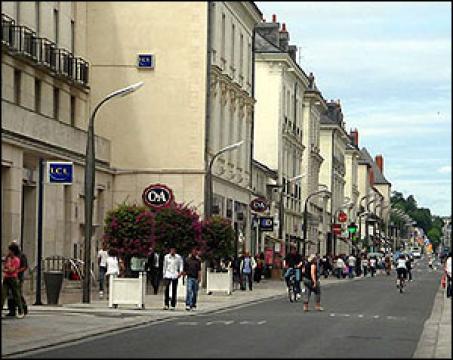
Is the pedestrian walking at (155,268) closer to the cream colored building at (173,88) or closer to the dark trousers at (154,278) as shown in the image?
the dark trousers at (154,278)

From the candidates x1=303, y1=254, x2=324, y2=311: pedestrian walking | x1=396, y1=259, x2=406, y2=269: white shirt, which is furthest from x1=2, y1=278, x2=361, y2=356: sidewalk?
x1=396, y1=259, x2=406, y2=269: white shirt

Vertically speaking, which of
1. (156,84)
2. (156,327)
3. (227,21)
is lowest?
(156,327)

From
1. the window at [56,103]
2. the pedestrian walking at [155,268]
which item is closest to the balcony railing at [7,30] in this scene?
the window at [56,103]

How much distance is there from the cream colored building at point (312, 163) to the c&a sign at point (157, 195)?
191ft

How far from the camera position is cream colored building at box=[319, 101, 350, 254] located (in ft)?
403

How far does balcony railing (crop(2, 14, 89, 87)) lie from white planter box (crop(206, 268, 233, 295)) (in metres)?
11.5

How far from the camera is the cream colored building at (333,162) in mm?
122875

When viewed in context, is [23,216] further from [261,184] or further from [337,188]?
[337,188]

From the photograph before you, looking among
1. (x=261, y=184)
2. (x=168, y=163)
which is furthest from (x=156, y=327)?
(x=261, y=184)

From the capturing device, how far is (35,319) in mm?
29000

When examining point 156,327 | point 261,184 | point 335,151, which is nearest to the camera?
point 156,327

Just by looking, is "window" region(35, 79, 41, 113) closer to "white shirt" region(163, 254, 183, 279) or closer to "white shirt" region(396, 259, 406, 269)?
"white shirt" region(163, 254, 183, 279)

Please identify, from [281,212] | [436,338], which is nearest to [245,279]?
[281,212]

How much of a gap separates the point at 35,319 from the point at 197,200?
26383 mm
